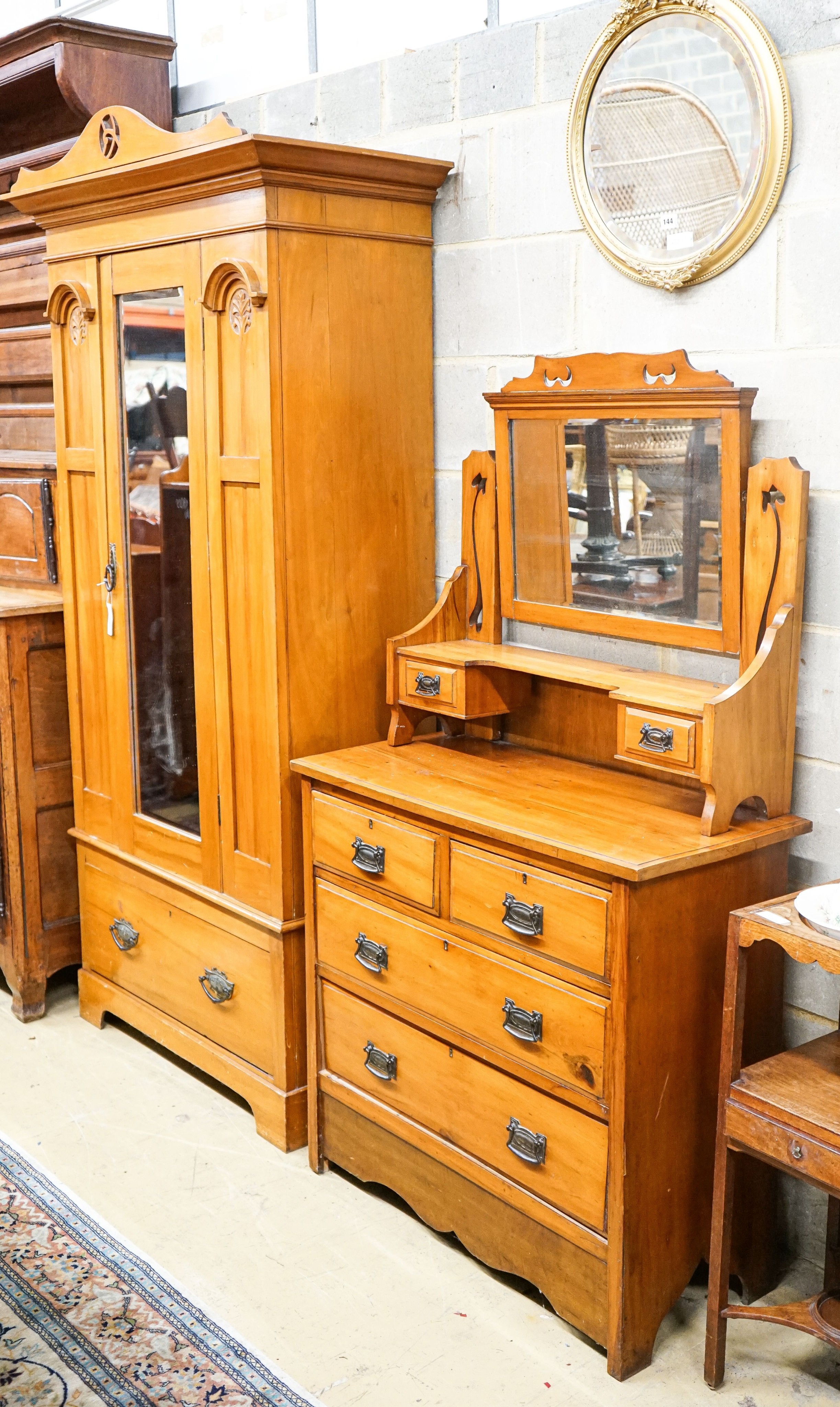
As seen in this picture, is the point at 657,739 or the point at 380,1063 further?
the point at 380,1063

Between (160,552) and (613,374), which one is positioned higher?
(613,374)

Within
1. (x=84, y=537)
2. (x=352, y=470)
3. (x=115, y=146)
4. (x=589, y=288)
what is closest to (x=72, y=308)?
(x=115, y=146)

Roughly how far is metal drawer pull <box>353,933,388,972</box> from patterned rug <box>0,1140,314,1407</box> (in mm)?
696

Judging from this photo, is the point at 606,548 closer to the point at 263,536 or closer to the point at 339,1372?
the point at 263,536

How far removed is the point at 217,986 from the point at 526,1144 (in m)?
1.05

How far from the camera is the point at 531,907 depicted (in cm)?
230

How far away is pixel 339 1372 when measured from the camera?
2289 mm

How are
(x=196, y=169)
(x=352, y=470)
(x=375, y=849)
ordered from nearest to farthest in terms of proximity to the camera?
1. (x=375, y=849)
2. (x=196, y=169)
3. (x=352, y=470)

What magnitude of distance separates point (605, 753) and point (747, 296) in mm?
926

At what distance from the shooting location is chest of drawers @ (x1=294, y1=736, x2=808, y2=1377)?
2197 mm

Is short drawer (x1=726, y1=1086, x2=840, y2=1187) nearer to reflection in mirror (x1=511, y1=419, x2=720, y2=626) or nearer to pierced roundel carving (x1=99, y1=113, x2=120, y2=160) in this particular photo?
reflection in mirror (x1=511, y1=419, x2=720, y2=626)

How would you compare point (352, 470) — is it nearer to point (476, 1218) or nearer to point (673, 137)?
point (673, 137)

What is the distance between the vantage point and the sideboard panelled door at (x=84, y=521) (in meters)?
3.30

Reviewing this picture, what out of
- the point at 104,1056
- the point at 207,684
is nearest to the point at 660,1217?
the point at 207,684
